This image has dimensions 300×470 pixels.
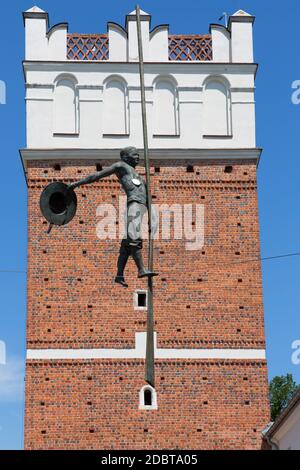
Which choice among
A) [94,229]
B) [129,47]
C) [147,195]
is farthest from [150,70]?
[147,195]

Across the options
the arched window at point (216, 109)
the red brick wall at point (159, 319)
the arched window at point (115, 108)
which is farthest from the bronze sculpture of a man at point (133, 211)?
the arched window at point (216, 109)

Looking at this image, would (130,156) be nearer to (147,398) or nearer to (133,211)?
(133,211)

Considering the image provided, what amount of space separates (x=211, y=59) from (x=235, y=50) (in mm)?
510

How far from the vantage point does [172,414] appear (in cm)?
2561

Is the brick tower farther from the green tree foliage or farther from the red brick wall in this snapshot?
the green tree foliage

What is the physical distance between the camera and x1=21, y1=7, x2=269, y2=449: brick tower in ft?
84.0

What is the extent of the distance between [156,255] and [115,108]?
10.4 ft

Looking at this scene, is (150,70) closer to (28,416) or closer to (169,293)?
(169,293)

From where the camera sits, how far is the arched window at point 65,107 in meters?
27.2

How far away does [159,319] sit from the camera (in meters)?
26.0

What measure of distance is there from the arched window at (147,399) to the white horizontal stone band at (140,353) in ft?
2.04

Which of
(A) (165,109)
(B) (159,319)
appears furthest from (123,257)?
(A) (165,109)

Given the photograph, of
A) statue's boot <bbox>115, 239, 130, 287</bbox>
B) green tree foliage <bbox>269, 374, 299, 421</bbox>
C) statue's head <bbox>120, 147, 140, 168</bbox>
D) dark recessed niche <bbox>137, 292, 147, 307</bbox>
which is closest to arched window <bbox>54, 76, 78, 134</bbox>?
dark recessed niche <bbox>137, 292, 147, 307</bbox>

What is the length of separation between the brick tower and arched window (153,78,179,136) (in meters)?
0.03
